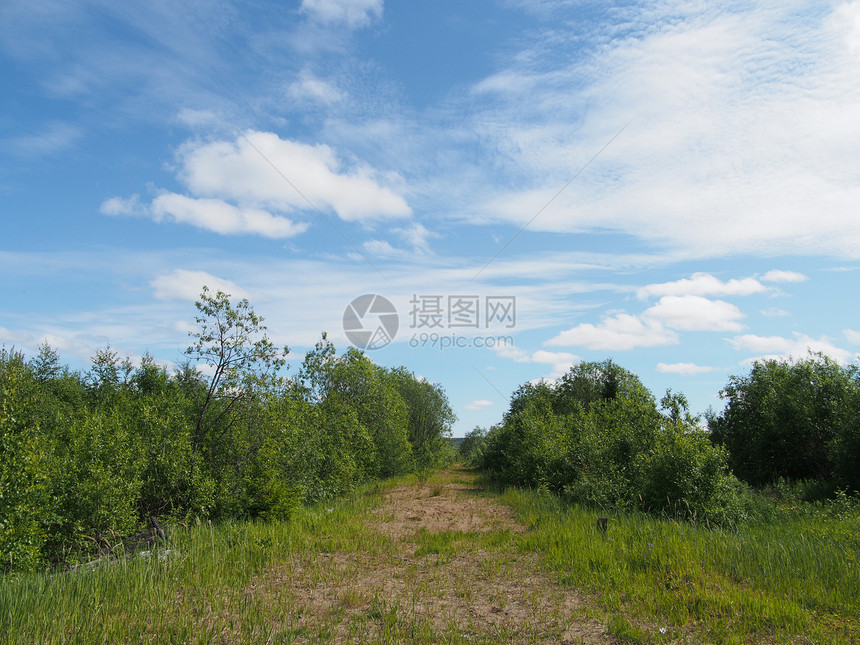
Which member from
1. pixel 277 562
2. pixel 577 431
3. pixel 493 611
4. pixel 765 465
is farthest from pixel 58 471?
pixel 765 465

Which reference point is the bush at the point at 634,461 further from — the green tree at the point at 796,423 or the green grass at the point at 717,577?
the green tree at the point at 796,423

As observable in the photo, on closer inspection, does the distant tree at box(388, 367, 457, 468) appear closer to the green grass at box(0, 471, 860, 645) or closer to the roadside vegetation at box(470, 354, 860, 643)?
the roadside vegetation at box(470, 354, 860, 643)

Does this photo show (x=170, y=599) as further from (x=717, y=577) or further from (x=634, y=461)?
(x=634, y=461)

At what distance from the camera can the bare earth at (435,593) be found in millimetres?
6316

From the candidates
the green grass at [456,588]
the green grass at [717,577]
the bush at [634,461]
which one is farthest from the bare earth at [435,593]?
the bush at [634,461]

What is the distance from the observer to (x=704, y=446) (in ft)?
42.3

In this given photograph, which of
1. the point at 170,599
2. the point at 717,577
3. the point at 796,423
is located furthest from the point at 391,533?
the point at 796,423

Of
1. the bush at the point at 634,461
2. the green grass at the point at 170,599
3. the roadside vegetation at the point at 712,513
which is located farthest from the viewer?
the bush at the point at 634,461

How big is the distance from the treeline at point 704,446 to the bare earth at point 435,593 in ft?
14.4

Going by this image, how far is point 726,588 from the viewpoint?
7.36 m

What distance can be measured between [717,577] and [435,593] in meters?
4.65

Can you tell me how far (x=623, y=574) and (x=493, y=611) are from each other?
8.60ft

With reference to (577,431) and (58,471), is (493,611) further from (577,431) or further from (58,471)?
(577,431)

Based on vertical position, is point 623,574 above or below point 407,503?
above
